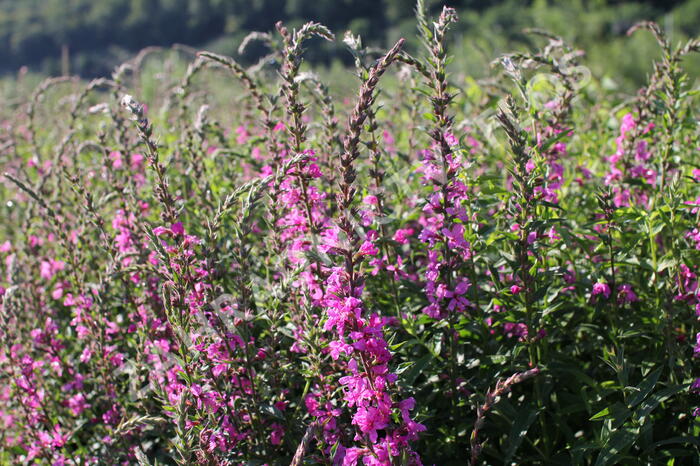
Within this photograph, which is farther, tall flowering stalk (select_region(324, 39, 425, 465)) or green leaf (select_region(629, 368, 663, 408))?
green leaf (select_region(629, 368, 663, 408))

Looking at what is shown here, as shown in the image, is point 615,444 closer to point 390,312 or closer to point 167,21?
point 390,312

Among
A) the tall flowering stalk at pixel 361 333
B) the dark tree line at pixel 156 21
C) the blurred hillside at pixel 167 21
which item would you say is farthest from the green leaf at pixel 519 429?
the dark tree line at pixel 156 21

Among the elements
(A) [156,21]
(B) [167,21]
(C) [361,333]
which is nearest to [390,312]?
(C) [361,333]

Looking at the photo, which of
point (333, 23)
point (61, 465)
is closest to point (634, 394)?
point (61, 465)

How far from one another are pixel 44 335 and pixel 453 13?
8.70 feet

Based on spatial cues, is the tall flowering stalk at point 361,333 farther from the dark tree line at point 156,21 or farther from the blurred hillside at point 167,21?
the dark tree line at point 156,21

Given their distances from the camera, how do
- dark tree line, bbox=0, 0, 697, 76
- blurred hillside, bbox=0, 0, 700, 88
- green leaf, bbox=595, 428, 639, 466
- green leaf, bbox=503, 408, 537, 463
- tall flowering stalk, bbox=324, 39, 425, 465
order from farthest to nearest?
dark tree line, bbox=0, 0, 697, 76, blurred hillside, bbox=0, 0, 700, 88, green leaf, bbox=503, 408, 537, 463, green leaf, bbox=595, 428, 639, 466, tall flowering stalk, bbox=324, 39, 425, 465

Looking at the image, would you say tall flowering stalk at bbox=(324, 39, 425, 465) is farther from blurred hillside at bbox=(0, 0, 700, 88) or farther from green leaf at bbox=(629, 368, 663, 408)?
blurred hillside at bbox=(0, 0, 700, 88)

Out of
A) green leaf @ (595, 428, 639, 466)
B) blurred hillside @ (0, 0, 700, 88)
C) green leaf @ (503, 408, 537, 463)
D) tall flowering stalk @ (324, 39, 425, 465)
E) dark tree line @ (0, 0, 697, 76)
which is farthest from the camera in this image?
dark tree line @ (0, 0, 697, 76)

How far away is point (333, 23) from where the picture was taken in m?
70.4

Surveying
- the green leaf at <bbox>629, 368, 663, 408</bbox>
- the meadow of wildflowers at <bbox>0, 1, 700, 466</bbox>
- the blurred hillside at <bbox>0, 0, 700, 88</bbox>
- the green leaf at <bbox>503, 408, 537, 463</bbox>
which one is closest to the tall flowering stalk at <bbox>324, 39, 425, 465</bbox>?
the meadow of wildflowers at <bbox>0, 1, 700, 466</bbox>

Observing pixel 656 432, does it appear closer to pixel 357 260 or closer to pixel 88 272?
pixel 357 260

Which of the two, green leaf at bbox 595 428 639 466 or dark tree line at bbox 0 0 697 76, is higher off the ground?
dark tree line at bbox 0 0 697 76

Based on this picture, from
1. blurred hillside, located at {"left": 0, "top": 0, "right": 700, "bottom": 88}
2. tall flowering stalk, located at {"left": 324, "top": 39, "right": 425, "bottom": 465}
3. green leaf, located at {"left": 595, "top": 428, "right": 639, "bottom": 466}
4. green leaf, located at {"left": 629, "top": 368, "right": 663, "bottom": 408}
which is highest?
blurred hillside, located at {"left": 0, "top": 0, "right": 700, "bottom": 88}
